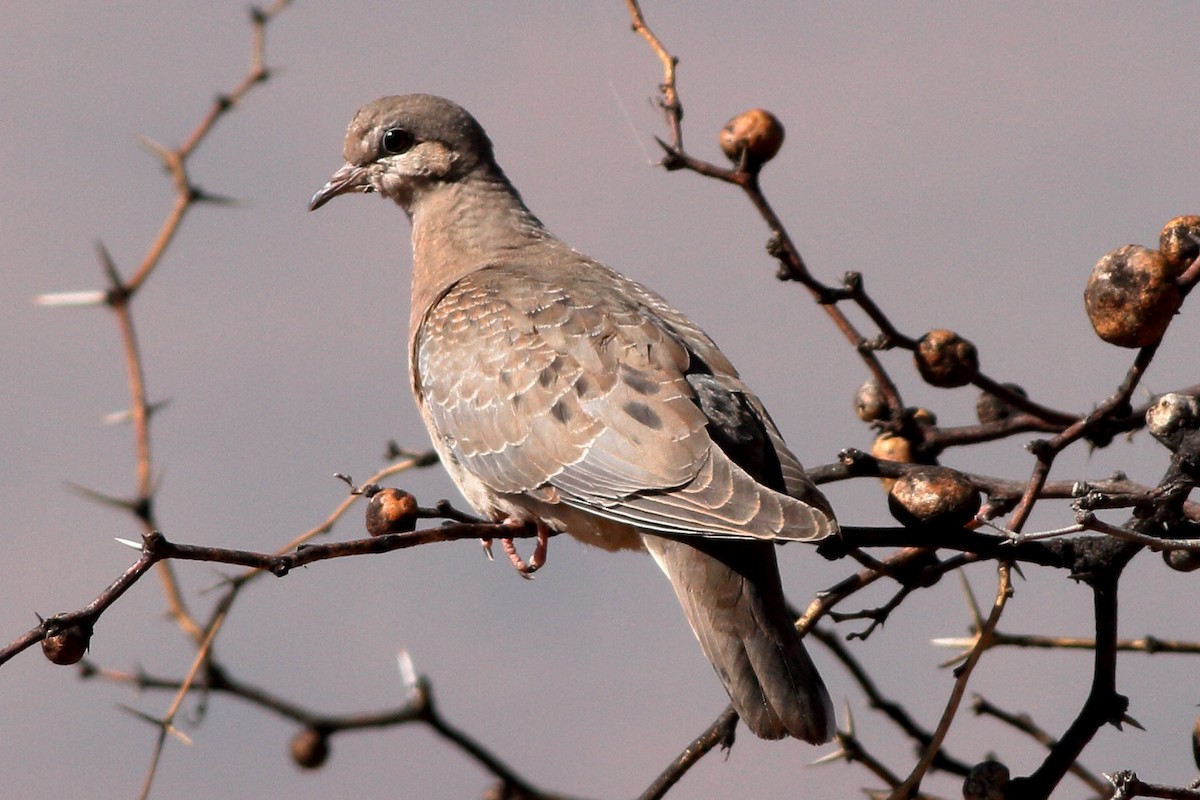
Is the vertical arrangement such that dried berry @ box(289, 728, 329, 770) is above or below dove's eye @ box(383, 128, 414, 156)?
below

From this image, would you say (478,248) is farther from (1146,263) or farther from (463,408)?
(1146,263)

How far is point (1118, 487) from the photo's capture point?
7.60ft

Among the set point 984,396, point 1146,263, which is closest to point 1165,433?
point 1146,263

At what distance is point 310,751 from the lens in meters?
3.18

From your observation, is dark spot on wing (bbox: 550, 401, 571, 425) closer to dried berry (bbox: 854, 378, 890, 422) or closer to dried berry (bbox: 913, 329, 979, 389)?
dried berry (bbox: 854, 378, 890, 422)

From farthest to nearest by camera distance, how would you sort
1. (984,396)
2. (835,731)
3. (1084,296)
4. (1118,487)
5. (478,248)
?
(478,248)
(984,396)
(835,731)
(1084,296)
(1118,487)

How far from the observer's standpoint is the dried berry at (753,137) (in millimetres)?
2871

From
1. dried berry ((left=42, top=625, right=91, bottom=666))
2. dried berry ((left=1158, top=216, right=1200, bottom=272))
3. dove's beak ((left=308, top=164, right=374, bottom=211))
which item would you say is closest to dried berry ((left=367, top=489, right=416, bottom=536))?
dried berry ((left=42, top=625, right=91, bottom=666))

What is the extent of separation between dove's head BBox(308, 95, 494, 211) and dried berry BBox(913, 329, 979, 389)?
243cm

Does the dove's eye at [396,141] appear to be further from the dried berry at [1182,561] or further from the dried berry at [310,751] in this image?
the dried berry at [1182,561]

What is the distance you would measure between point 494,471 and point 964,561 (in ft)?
4.96

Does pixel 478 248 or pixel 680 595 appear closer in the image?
pixel 680 595

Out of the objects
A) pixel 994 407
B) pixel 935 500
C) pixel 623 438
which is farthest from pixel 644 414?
pixel 935 500

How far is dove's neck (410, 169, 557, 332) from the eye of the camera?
15.0ft
